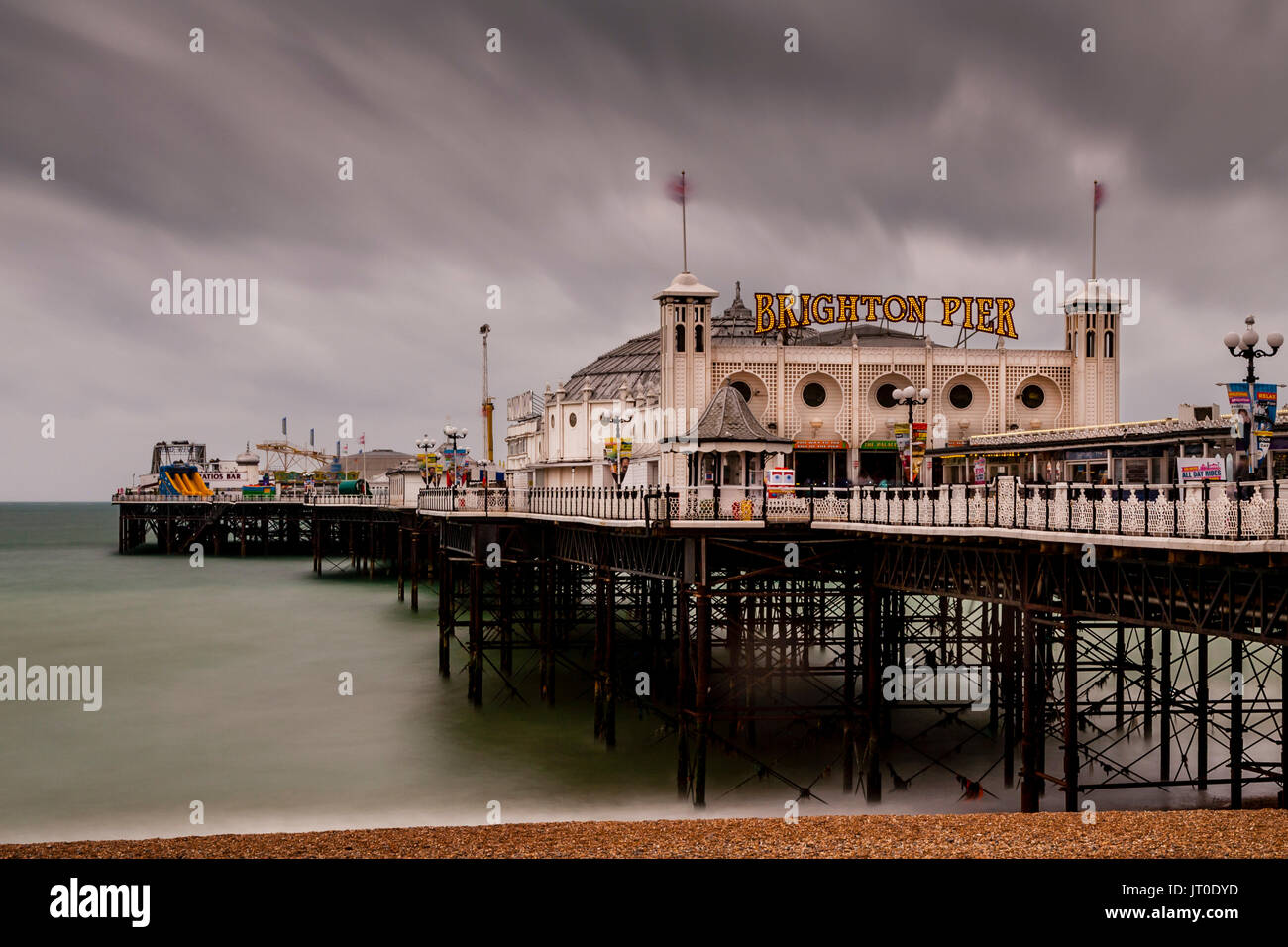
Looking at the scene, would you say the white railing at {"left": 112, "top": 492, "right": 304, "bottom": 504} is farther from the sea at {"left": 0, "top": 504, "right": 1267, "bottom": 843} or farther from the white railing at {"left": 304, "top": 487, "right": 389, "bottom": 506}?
the sea at {"left": 0, "top": 504, "right": 1267, "bottom": 843}

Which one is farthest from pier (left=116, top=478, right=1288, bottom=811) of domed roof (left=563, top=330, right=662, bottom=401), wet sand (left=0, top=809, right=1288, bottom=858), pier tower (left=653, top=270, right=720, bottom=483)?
domed roof (left=563, top=330, right=662, bottom=401)

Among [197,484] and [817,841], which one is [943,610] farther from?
[197,484]

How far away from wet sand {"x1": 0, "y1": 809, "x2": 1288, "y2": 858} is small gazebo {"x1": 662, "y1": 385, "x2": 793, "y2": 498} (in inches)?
517

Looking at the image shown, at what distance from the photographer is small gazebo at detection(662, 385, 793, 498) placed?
1193 inches

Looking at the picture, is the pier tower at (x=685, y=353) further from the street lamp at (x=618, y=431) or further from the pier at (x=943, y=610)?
the pier at (x=943, y=610)

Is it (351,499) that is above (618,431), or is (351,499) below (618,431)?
below

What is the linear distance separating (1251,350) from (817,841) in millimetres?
9732

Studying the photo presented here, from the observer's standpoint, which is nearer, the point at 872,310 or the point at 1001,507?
the point at 1001,507

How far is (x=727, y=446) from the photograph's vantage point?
99.3 ft

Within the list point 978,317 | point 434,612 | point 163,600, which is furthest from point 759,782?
point 163,600

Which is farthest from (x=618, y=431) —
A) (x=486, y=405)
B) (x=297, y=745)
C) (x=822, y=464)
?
(x=486, y=405)

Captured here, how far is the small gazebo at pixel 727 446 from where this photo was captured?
99.4ft

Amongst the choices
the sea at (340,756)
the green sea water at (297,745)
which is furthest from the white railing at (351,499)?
the sea at (340,756)

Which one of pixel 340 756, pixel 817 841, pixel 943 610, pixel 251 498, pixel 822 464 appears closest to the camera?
pixel 817 841
